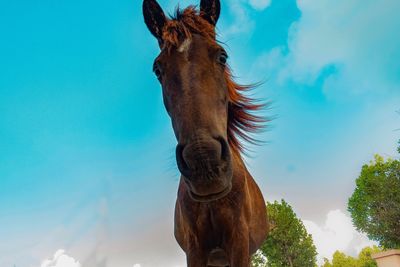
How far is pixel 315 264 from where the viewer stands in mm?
28828

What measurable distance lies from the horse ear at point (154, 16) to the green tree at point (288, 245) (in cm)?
2693

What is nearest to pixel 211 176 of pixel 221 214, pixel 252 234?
pixel 221 214

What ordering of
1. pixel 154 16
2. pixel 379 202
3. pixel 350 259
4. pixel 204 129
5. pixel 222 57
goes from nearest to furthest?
1. pixel 204 129
2. pixel 222 57
3. pixel 154 16
4. pixel 379 202
5. pixel 350 259

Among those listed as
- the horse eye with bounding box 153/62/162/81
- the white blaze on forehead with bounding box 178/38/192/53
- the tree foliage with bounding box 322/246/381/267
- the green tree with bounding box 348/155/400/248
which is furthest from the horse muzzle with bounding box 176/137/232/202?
the tree foliage with bounding box 322/246/381/267

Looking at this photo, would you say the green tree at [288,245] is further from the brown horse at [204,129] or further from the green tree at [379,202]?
the brown horse at [204,129]

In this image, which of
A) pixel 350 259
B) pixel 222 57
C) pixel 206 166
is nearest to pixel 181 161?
pixel 206 166

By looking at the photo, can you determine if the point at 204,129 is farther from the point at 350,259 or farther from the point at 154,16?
the point at 350,259

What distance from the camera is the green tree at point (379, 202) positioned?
22.9 m

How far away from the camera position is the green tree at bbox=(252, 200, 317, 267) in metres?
27.6

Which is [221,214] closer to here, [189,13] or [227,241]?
[227,241]

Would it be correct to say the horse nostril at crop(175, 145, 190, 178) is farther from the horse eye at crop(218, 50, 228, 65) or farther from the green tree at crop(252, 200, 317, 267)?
the green tree at crop(252, 200, 317, 267)

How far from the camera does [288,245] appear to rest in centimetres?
2797

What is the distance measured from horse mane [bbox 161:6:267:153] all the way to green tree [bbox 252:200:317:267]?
2574 centimetres

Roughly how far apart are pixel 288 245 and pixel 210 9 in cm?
2884
